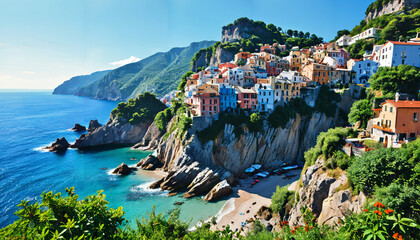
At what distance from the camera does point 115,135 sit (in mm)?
69312

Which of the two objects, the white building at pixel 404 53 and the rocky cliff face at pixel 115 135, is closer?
the white building at pixel 404 53

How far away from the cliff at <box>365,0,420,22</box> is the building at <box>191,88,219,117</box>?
248 feet

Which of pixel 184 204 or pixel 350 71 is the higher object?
pixel 350 71

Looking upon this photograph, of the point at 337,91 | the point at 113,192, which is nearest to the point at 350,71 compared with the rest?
the point at 337,91

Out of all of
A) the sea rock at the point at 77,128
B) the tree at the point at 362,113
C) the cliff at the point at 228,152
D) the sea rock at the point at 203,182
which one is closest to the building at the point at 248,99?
the cliff at the point at 228,152

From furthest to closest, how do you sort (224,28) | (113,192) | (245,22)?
(224,28), (245,22), (113,192)

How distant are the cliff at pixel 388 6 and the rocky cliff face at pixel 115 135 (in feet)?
326

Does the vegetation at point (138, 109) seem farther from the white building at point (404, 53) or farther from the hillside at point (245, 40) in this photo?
the white building at point (404, 53)

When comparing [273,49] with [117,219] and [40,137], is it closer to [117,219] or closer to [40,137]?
[117,219]

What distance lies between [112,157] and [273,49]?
6859cm

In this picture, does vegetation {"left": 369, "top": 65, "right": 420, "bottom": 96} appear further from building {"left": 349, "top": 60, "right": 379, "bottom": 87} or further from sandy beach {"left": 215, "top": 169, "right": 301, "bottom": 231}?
sandy beach {"left": 215, "top": 169, "right": 301, "bottom": 231}

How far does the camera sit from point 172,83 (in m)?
174

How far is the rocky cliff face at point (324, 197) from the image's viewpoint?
56.9ft

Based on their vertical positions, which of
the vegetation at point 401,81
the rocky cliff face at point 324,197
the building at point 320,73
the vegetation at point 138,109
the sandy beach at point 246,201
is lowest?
the sandy beach at point 246,201
